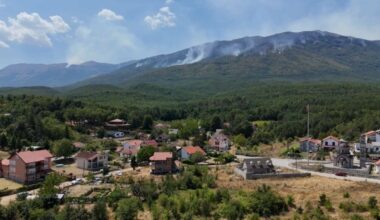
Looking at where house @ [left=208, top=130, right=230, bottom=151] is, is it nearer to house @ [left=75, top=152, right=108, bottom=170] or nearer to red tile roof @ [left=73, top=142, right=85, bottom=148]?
red tile roof @ [left=73, top=142, right=85, bottom=148]

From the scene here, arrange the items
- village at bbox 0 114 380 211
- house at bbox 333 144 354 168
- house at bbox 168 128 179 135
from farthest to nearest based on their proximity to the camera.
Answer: house at bbox 168 128 179 135, house at bbox 333 144 354 168, village at bbox 0 114 380 211

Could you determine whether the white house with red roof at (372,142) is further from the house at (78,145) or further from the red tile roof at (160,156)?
the house at (78,145)

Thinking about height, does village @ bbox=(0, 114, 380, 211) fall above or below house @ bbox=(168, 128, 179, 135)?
below

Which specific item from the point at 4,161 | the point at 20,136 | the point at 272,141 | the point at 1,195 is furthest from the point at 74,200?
the point at 272,141

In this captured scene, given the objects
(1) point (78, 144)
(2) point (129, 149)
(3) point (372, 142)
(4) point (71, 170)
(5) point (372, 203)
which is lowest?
(5) point (372, 203)

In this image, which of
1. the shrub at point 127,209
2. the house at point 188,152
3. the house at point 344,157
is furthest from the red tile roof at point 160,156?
the house at point 344,157

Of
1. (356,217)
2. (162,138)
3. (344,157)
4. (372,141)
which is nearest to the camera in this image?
(356,217)

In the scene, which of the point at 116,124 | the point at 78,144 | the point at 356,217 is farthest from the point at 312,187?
the point at 116,124

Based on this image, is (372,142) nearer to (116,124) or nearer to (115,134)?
(115,134)

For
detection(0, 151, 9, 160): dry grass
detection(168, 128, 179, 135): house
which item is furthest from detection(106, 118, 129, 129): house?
detection(0, 151, 9, 160): dry grass
